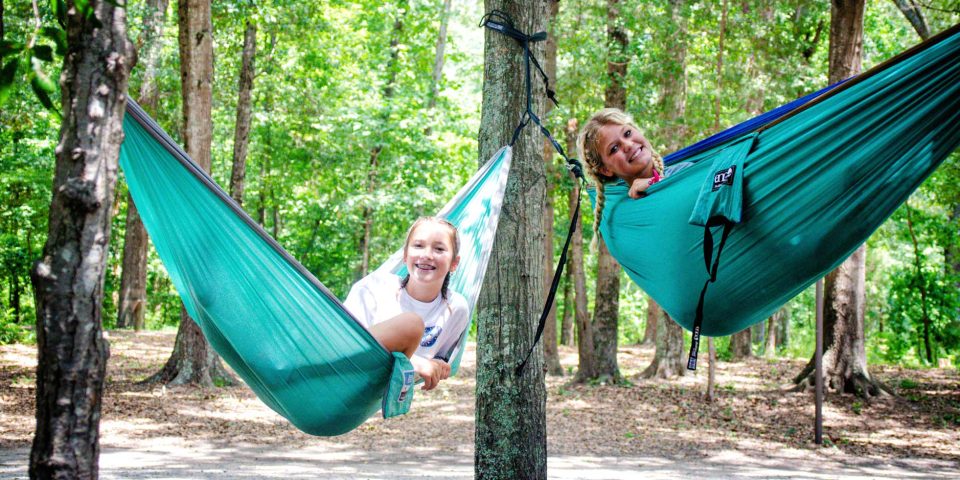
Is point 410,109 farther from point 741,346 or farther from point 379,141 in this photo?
point 741,346

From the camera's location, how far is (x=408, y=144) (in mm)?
11242

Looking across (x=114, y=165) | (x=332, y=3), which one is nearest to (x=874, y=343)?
(x=332, y=3)

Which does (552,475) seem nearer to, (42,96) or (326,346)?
(326,346)

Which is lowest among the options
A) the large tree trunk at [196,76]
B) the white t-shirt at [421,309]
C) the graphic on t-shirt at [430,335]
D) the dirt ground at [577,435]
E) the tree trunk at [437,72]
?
the dirt ground at [577,435]

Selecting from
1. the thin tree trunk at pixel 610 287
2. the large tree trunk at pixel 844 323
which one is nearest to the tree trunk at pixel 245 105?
the thin tree trunk at pixel 610 287

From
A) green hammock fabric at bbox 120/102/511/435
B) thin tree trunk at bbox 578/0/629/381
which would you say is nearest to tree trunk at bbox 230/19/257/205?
thin tree trunk at bbox 578/0/629/381

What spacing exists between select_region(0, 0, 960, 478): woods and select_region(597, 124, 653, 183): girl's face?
0.28 m

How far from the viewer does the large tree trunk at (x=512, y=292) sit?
2984 millimetres

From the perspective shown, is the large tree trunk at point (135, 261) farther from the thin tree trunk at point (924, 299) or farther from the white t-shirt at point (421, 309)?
the thin tree trunk at point (924, 299)

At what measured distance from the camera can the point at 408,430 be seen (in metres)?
6.52

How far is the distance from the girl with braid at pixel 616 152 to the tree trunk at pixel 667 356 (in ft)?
19.5

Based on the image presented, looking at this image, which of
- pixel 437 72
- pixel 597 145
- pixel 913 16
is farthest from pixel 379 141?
pixel 597 145

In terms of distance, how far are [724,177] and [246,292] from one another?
4.38 feet

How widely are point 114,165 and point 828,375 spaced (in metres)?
6.89
